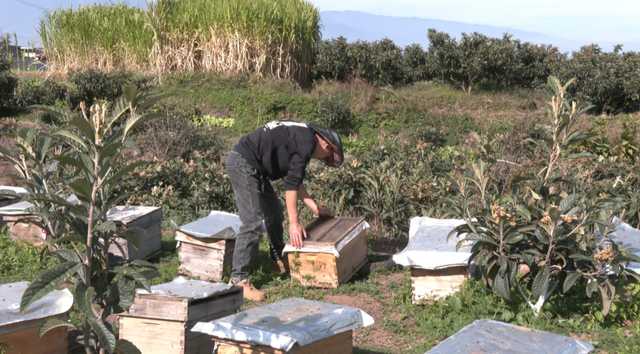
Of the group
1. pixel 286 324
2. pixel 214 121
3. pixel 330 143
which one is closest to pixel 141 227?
pixel 330 143

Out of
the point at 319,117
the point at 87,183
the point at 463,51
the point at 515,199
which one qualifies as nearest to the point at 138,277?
the point at 87,183

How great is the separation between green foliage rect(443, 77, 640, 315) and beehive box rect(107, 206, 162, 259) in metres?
3.26

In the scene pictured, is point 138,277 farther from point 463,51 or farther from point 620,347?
point 463,51

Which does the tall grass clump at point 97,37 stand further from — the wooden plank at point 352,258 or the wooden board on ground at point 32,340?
the wooden board on ground at point 32,340

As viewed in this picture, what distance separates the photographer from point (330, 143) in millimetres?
5191

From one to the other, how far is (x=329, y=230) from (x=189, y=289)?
2.01 meters

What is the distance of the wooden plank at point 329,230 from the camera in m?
5.48

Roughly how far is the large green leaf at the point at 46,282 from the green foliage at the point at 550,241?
287 centimetres

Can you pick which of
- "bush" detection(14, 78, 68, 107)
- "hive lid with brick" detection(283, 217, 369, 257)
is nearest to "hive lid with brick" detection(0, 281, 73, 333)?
"hive lid with brick" detection(283, 217, 369, 257)

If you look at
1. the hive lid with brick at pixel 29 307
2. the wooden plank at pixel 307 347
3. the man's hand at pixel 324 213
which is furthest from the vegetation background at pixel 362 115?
the hive lid with brick at pixel 29 307

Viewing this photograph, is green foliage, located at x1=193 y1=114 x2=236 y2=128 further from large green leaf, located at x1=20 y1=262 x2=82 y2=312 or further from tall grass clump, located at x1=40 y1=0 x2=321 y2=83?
large green leaf, located at x1=20 y1=262 x2=82 y2=312

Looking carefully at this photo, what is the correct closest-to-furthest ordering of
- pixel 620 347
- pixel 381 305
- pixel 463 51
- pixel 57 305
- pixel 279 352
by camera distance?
pixel 279 352 < pixel 57 305 < pixel 620 347 < pixel 381 305 < pixel 463 51

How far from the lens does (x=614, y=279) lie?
183 inches

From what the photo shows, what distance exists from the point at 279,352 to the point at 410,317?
6.93 feet
